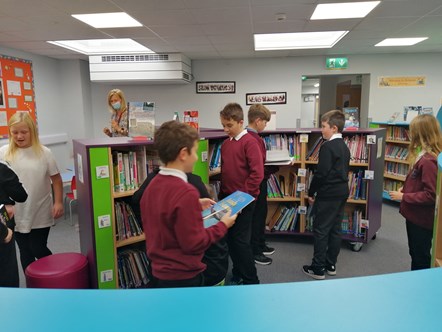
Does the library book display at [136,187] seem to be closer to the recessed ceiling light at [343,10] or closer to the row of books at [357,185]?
the row of books at [357,185]

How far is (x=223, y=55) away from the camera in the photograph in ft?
22.0

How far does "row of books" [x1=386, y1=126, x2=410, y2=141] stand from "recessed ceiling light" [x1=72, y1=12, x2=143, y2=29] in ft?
14.7

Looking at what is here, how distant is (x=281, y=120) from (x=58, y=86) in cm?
474

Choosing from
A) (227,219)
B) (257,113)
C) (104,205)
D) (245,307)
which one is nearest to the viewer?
(245,307)

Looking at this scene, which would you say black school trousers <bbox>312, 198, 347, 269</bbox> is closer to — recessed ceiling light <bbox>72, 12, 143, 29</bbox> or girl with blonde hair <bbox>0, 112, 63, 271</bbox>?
girl with blonde hair <bbox>0, 112, 63, 271</bbox>

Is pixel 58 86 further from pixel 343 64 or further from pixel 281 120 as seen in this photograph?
pixel 343 64

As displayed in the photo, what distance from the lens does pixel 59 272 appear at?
2197 mm

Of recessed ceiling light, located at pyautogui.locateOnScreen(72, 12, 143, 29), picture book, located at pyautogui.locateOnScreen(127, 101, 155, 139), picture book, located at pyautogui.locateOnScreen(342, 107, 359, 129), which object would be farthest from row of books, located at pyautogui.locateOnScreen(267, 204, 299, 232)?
recessed ceiling light, located at pyautogui.locateOnScreen(72, 12, 143, 29)

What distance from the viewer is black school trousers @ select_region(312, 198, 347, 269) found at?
9.70 ft

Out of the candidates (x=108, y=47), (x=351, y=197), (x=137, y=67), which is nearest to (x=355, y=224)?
(x=351, y=197)

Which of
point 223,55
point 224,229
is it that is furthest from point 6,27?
point 224,229

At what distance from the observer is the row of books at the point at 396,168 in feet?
18.6

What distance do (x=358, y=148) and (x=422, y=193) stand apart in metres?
1.49

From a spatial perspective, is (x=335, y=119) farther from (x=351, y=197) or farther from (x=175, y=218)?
(x=175, y=218)
